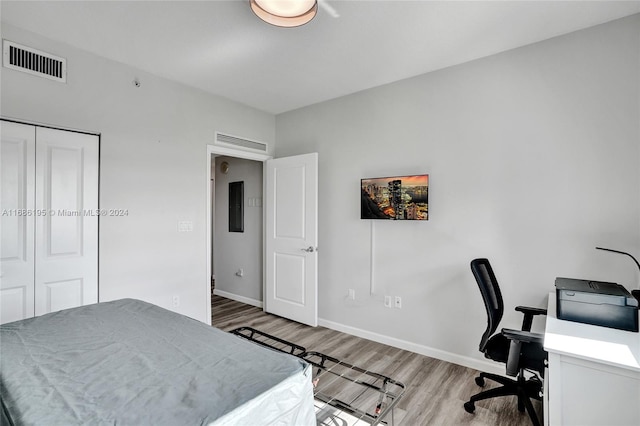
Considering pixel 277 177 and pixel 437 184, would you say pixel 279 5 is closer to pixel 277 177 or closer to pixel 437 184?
pixel 437 184

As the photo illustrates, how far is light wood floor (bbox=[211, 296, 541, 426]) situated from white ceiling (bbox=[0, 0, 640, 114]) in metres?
2.71

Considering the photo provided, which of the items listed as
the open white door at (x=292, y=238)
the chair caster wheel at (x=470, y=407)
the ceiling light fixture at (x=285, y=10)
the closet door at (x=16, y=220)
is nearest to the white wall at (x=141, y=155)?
the closet door at (x=16, y=220)

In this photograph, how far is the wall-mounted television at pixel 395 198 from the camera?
2.96 m

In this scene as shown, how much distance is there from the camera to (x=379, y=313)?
3.29 metres

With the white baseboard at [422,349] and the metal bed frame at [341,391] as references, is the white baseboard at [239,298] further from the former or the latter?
the metal bed frame at [341,391]

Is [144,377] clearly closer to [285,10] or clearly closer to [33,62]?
[285,10]

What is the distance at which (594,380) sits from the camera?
4.50 feet

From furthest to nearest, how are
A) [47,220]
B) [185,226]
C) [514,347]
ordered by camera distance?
[185,226]
[47,220]
[514,347]

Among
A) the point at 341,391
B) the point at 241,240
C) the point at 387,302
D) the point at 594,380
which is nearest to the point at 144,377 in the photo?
the point at 341,391

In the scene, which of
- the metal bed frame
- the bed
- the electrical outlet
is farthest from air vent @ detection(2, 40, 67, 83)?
the electrical outlet

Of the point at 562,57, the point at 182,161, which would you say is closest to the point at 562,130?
the point at 562,57

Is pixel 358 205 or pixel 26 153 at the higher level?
pixel 26 153

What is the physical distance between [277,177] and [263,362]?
2.94 metres

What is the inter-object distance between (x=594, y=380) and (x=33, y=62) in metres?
4.01
